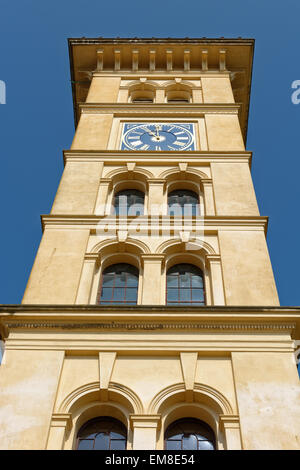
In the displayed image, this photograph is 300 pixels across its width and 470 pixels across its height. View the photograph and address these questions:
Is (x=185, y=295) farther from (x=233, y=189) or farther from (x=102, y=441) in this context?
(x=102, y=441)

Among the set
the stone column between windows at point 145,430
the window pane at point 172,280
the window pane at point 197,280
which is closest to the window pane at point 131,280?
the window pane at point 172,280

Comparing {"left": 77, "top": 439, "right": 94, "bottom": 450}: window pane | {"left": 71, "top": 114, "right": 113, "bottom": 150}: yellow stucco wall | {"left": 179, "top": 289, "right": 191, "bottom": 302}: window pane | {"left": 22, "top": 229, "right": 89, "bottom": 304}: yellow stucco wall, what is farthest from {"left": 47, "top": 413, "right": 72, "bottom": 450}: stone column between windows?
{"left": 71, "top": 114, "right": 113, "bottom": 150}: yellow stucco wall

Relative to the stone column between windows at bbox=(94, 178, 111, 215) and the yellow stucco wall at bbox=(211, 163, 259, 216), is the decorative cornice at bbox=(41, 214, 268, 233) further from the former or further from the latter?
the stone column between windows at bbox=(94, 178, 111, 215)

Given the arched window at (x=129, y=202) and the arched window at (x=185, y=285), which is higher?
the arched window at (x=129, y=202)

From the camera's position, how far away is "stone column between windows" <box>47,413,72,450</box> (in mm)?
12500

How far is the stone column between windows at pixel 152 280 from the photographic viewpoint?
16.5 metres

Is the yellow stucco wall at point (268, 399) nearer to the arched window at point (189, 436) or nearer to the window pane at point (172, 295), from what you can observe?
the arched window at point (189, 436)

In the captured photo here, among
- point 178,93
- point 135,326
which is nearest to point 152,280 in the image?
point 135,326

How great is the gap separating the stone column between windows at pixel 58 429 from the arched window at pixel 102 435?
0.45 meters

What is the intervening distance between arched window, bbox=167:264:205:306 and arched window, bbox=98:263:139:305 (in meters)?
0.88

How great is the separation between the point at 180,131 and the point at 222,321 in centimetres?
1304

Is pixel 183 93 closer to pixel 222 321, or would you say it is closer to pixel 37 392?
pixel 222 321

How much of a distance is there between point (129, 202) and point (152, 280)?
516cm
